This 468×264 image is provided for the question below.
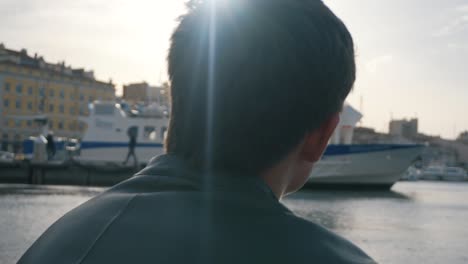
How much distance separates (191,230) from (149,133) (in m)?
28.3

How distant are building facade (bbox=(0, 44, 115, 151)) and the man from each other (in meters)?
66.6

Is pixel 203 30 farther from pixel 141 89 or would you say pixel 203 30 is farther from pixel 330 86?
pixel 141 89

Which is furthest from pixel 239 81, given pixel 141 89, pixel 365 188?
pixel 141 89

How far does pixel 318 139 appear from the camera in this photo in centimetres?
100

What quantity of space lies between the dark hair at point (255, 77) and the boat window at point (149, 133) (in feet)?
91.4

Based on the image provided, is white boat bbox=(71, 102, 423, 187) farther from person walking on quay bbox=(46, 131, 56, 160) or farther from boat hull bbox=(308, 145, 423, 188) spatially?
person walking on quay bbox=(46, 131, 56, 160)

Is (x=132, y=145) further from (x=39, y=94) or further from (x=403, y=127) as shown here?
(x=403, y=127)

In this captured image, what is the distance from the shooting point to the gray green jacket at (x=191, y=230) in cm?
74

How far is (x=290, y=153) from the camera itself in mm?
977

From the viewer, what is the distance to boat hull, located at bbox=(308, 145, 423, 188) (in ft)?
83.4

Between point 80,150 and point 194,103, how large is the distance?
94.4ft

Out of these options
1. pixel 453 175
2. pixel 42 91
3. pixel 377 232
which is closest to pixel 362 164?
pixel 377 232

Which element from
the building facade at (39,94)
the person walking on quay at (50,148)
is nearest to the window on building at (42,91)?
the building facade at (39,94)

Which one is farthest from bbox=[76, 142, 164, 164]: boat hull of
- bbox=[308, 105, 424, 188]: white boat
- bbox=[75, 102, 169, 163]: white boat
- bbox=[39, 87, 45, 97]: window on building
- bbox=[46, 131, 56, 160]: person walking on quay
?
bbox=[39, 87, 45, 97]: window on building
